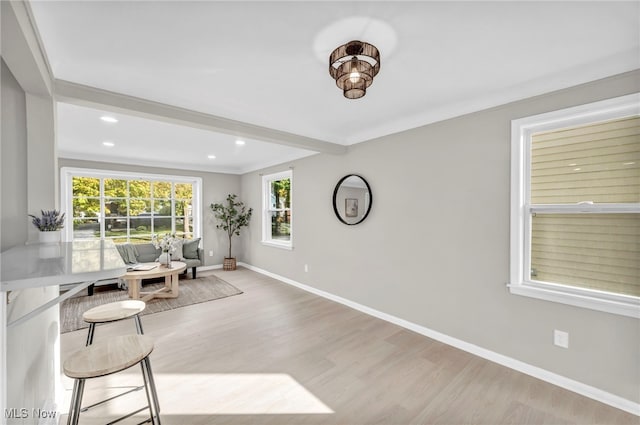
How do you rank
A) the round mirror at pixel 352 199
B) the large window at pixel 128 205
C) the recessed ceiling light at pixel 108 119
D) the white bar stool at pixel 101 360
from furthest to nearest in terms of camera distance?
1. the large window at pixel 128 205
2. the round mirror at pixel 352 199
3. the recessed ceiling light at pixel 108 119
4. the white bar stool at pixel 101 360

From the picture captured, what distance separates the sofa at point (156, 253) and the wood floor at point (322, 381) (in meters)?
1.92

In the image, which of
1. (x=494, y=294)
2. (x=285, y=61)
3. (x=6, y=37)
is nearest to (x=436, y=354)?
(x=494, y=294)

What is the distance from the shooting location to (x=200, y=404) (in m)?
1.95

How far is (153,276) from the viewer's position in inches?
155

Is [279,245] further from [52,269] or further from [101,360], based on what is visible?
[52,269]

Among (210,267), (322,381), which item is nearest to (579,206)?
(322,381)

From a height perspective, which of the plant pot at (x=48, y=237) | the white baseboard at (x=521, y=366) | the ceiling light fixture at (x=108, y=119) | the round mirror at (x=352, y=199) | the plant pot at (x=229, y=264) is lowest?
the white baseboard at (x=521, y=366)

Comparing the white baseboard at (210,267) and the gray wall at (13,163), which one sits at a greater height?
the gray wall at (13,163)

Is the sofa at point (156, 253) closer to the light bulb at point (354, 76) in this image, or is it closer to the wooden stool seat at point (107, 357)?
the wooden stool seat at point (107, 357)

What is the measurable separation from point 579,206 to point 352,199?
2284mm

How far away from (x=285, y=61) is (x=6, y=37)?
1.37 metres

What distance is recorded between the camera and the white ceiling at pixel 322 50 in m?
1.42

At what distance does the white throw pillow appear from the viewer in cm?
512

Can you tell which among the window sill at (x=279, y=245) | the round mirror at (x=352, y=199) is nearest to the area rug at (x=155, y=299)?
the window sill at (x=279, y=245)
